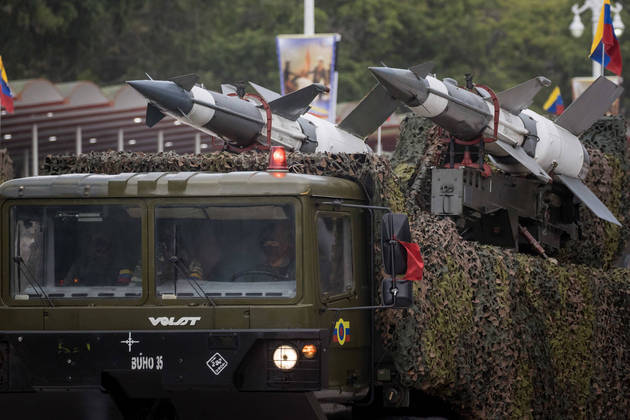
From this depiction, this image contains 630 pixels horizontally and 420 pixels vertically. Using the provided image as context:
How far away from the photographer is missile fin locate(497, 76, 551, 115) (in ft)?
43.9

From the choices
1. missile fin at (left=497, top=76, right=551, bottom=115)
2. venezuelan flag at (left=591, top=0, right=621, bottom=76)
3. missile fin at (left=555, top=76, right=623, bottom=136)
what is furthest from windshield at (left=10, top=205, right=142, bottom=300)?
venezuelan flag at (left=591, top=0, right=621, bottom=76)

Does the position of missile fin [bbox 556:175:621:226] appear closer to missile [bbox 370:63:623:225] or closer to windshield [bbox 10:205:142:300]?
missile [bbox 370:63:623:225]

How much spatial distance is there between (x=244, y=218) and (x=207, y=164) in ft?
4.74

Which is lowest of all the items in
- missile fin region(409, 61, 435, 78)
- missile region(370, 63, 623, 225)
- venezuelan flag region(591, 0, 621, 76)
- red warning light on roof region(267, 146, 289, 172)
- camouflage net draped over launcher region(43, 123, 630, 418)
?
camouflage net draped over launcher region(43, 123, 630, 418)

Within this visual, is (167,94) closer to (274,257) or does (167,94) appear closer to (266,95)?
(266,95)

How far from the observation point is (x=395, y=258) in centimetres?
890

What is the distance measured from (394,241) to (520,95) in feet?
16.9

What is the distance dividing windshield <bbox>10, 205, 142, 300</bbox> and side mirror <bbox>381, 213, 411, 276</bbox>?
1.74 metres

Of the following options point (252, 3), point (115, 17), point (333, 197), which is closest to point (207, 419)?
point (333, 197)

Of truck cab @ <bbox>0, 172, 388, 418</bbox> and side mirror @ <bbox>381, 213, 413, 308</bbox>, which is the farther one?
side mirror @ <bbox>381, 213, 413, 308</bbox>

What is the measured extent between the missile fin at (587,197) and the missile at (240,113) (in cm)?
229

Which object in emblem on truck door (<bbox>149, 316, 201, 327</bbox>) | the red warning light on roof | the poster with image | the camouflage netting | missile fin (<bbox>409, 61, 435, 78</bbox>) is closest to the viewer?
emblem on truck door (<bbox>149, 316, 201, 327</bbox>)

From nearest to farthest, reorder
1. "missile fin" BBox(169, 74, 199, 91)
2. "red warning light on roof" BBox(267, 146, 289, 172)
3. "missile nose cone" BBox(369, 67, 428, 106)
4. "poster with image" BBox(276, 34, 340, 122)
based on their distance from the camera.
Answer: "red warning light on roof" BBox(267, 146, 289, 172)
"missile nose cone" BBox(369, 67, 428, 106)
"missile fin" BBox(169, 74, 199, 91)
"poster with image" BBox(276, 34, 340, 122)

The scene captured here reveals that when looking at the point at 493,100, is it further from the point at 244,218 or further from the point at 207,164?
the point at 244,218
